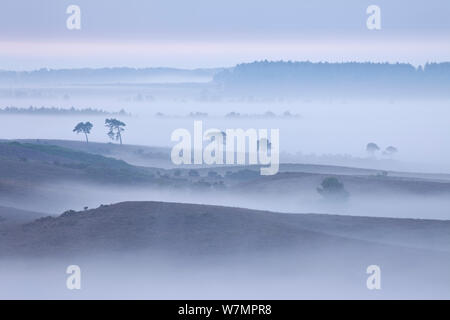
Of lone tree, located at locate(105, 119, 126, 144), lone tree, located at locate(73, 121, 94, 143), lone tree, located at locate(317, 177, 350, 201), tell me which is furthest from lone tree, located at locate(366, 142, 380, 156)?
lone tree, located at locate(317, 177, 350, 201)

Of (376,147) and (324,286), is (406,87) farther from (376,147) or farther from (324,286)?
(324,286)

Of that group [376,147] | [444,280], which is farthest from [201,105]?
[444,280]

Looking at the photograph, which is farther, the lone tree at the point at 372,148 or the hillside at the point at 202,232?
the lone tree at the point at 372,148

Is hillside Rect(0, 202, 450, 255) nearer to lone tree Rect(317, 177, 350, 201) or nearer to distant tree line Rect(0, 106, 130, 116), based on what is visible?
lone tree Rect(317, 177, 350, 201)

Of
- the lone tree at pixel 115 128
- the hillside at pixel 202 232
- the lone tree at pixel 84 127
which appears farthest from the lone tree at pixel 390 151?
the hillside at pixel 202 232

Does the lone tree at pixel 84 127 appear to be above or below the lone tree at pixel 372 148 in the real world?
above

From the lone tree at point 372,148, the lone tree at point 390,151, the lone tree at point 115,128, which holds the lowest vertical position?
the lone tree at point 390,151

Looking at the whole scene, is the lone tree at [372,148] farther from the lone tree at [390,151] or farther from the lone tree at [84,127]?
the lone tree at [84,127]
